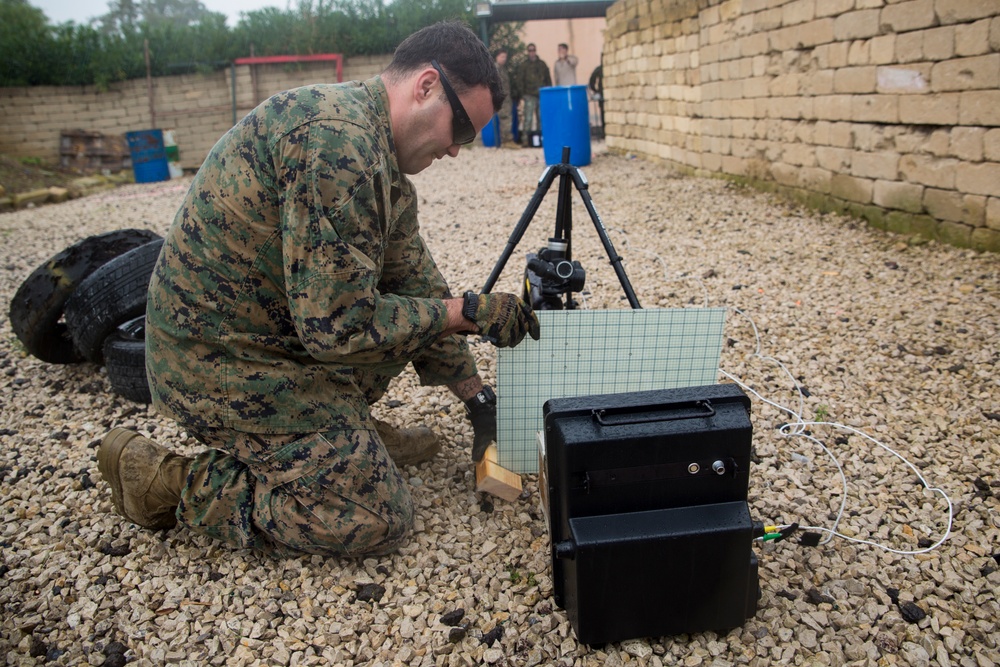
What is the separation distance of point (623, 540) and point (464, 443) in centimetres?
135

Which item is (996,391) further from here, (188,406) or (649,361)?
(188,406)

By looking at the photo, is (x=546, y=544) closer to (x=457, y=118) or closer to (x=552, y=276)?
(x=552, y=276)

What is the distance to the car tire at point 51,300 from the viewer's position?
350 centimetres

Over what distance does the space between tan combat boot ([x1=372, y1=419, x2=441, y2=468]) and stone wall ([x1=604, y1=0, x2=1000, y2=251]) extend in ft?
13.7

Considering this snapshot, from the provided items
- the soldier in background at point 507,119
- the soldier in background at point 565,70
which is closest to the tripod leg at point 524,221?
the soldier in background at point 565,70

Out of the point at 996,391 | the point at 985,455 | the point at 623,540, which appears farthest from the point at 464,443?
the point at 996,391

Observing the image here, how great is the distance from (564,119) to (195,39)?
1117 cm

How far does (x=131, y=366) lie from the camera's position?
3271mm

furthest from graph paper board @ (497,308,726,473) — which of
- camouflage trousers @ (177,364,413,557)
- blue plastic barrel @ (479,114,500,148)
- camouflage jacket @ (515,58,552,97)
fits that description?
blue plastic barrel @ (479,114,500,148)

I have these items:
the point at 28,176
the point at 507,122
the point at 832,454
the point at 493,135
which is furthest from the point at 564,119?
the point at 28,176

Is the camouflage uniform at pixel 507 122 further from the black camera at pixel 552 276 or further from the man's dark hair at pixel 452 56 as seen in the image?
the man's dark hair at pixel 452 56

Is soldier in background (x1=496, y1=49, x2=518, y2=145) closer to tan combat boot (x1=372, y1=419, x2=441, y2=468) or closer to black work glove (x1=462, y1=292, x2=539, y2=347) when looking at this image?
tan combat boot (x1=372, y1=419, x2=441, y2=468)

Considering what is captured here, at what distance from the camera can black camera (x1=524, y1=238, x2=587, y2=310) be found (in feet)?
8.64

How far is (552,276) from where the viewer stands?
104 inches
